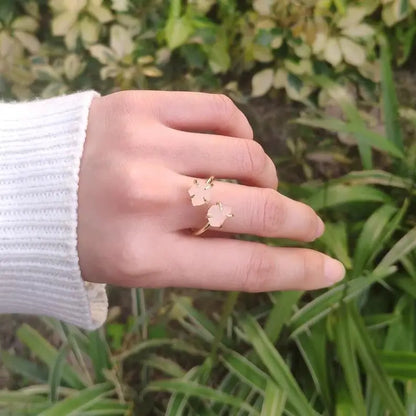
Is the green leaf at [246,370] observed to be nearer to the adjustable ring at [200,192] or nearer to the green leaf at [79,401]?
the green leaf at [79,401]

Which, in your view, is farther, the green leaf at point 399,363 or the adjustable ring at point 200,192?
the green leaf at point 399,363

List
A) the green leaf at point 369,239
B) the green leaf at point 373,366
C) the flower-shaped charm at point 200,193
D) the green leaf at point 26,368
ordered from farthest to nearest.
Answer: the green leaf at point 26,368
the green leaf at point 369,239
the green leaf at point 373,366
the flower-shaped charm at point 200,193

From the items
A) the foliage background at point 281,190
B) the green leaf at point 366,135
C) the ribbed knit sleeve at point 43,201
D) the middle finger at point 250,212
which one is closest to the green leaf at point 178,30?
the foliage background at point 281,190

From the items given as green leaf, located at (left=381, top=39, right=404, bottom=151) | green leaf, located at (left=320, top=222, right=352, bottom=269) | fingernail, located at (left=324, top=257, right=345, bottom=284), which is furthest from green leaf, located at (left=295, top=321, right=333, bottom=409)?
green leaf, located at (left=381, top=39, right=404, bottom=151)

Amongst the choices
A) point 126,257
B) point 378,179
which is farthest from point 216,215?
point 378,179

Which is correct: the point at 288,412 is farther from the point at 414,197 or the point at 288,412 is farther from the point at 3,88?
the point at 3,88

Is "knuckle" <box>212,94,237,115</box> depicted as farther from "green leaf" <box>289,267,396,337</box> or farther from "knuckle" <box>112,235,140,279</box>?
"green leaf" <box>289,267,396,337</box>

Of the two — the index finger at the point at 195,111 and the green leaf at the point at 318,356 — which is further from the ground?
the index finger at the point at 195,111

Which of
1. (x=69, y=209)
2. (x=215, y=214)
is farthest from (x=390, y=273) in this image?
(x=69, y=209)
